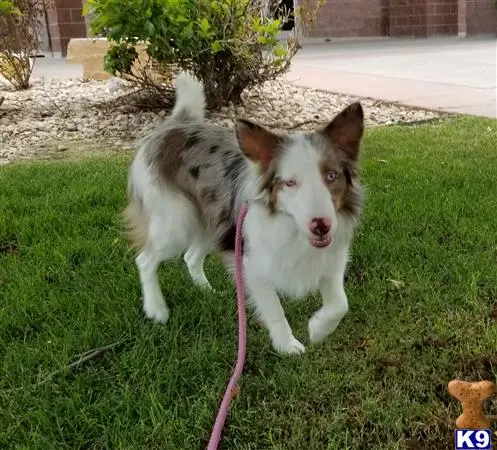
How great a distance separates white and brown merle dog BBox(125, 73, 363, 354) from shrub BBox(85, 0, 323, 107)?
4.11 meters

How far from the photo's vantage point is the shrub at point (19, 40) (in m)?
10.4

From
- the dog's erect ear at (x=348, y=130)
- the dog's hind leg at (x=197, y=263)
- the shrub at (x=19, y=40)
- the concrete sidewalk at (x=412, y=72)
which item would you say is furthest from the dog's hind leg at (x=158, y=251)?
the shrub at (x=19, y=40)

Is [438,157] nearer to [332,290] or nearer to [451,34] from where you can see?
[332,290]

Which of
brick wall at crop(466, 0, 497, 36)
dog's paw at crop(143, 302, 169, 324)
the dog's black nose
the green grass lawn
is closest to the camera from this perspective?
the dog's black nose

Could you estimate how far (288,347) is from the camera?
2.97m

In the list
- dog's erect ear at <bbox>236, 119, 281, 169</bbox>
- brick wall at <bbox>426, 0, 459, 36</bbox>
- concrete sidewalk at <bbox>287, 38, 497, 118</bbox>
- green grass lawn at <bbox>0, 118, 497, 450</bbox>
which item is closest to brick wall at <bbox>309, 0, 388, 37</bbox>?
brick wall at <bbox>426, 0, 459, 36</bbox>

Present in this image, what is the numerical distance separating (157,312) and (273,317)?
0.66m

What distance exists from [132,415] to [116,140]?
18.5 ft

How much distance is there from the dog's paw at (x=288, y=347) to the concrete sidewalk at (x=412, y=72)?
5930 mm

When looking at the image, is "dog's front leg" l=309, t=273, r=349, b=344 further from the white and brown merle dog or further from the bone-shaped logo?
the bone-shaped logo

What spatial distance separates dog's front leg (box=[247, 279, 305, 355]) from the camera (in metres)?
2.98

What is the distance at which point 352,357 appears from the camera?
290 centimetres

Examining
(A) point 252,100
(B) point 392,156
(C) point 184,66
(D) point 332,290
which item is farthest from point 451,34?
(D) point 332,290

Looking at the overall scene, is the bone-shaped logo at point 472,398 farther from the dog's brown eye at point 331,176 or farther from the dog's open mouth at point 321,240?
the dog's brown eye at point 331,176
